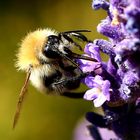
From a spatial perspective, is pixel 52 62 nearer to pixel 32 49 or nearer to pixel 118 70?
pixel 32 49

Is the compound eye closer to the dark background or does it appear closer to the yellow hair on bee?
the yellow hair on bee

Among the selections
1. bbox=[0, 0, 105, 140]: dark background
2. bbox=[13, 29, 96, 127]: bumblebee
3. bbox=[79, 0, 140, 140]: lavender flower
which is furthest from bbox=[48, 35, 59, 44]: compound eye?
bbox=[0, 0, 105, 140]: dark background

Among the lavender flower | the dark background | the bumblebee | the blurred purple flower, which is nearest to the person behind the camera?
the lavender flower

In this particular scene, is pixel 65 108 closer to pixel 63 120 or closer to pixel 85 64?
pixel 63 120

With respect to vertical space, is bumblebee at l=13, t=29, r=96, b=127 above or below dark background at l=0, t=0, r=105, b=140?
above

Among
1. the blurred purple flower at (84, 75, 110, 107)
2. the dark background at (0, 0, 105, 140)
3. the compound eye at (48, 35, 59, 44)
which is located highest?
the compound eye at (48, 35, 59, 44)

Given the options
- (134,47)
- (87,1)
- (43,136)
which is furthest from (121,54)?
(87,1)

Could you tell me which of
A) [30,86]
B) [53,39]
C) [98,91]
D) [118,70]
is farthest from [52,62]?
[30,86]
